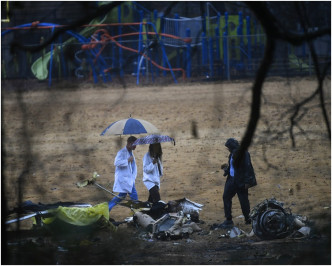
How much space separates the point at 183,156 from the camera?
44.0 feet

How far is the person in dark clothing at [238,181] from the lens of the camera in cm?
802

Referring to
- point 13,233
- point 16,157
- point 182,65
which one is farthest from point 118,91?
point 13,233

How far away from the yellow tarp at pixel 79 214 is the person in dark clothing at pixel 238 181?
1.74m

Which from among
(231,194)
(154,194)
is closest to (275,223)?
(231,194)

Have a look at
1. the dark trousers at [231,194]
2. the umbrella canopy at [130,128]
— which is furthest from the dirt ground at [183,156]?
the umbrella canopy at [130,128]

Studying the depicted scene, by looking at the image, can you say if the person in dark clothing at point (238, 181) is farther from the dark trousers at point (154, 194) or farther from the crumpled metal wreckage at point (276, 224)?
the dark trousers at point (154, 194)

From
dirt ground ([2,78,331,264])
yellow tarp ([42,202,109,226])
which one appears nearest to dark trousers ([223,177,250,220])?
dirt ground ([2,78,331,264])

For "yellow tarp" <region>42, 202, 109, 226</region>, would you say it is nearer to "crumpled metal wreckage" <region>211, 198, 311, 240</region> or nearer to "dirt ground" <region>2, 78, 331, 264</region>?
"dirt ground" <region>2, 78, 331, 264</region>

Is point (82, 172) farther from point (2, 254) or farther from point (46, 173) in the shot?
point (2, 254)

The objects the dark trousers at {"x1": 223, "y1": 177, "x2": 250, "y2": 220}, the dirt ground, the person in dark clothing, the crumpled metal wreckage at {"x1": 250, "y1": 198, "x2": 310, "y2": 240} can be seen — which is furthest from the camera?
the dark trousers at {"x1": 223, "y1": 177, "x2": 250, "y2": 220}

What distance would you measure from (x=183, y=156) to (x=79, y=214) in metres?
6.14

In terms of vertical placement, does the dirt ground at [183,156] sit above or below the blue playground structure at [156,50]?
below

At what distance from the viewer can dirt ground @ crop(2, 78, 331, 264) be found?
660cm

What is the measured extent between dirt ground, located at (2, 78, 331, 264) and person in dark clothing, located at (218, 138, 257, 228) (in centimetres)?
25
